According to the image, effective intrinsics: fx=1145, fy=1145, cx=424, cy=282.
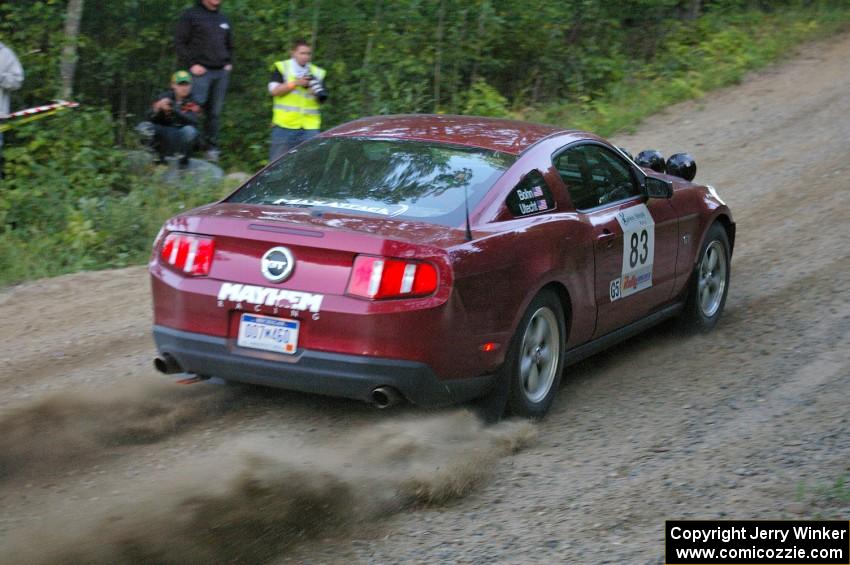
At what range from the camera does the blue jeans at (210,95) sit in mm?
13453

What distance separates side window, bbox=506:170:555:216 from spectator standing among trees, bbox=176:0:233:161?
8108 millimetres

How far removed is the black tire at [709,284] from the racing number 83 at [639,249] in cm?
90

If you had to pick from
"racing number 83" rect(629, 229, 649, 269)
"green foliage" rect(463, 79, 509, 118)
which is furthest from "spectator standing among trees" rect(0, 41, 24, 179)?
"racing number 83" rect(629, 229, 649, 269)

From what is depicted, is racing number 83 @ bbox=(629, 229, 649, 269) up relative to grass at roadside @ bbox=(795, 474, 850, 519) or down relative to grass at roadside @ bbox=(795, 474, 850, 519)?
up

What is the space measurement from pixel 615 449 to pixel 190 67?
9.36m

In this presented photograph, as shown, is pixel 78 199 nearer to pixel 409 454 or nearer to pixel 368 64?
pixel 368 64

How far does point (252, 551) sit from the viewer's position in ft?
13.9

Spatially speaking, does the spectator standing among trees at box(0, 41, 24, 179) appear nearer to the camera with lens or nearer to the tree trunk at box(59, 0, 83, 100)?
the tree trunk at box(59, 0, 83, 100)

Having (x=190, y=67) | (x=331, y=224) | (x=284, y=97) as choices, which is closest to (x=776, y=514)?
(x=331, y=224)

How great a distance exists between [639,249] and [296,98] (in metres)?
6.27

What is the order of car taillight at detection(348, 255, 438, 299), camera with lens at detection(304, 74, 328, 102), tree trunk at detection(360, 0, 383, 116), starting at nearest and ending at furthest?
car taillight at detection(348, 255, 438, 299) → camera with lens at detection(304, 74, 328, 102) → tree trunk at detection(360, 0, 383, 116)

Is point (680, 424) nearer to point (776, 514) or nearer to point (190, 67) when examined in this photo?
point (776, 514)

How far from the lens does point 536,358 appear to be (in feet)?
19.5

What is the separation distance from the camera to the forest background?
1095cm
